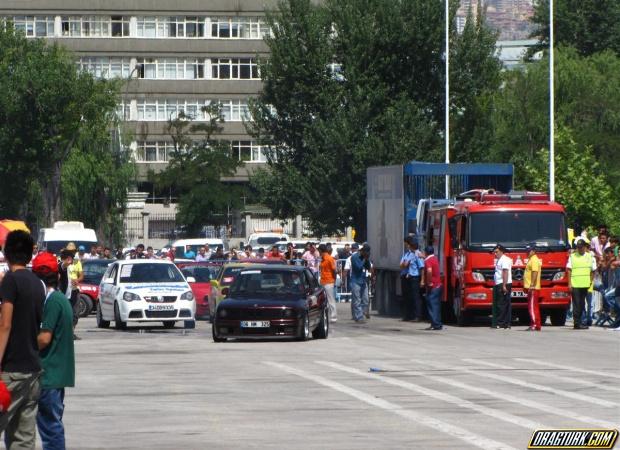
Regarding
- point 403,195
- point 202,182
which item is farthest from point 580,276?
point 202,182

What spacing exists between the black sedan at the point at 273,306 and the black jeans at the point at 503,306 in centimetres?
559

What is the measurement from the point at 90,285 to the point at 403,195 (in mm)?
9702

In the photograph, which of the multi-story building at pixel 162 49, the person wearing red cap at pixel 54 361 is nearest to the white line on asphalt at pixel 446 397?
the person wearing red cap at pixel 54 361

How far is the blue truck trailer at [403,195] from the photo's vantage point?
4159cm

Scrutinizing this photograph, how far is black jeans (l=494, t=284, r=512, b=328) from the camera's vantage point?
116 ft

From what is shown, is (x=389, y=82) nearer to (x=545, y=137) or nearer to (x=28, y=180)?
(x=545, y=137)

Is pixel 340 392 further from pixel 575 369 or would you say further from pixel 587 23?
pixel 587 23

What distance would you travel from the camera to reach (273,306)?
2969 cm

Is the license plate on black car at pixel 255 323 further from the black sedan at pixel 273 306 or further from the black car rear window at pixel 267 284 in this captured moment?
the black car rear window at pixel 267 284

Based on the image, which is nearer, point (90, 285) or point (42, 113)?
point (90, 285)

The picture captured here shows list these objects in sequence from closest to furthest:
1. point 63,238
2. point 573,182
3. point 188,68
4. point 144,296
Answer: point 144,296 < point 63,238 < point 573,182 < point 188,68

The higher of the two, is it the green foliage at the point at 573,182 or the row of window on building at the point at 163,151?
the row of window on building at the point at 163,151

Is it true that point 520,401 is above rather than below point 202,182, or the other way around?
below

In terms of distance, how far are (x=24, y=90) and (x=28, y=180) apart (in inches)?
196
